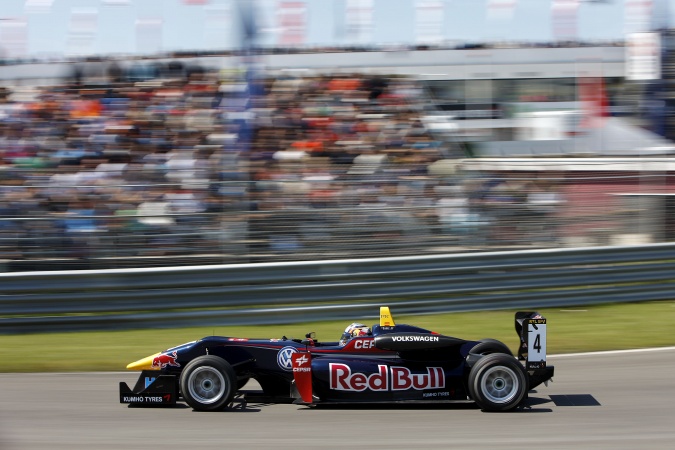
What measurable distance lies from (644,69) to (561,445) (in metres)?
15.6

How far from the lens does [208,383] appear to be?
19.1 feet

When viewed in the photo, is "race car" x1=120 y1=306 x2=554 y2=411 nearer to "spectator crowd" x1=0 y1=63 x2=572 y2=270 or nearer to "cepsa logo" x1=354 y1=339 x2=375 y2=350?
"cepsa logo" x1=354 y1=339 x2=375 y2=350

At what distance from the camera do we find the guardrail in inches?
359

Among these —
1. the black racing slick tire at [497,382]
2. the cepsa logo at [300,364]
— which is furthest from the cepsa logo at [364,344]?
the black racing slick tire at [497,382]

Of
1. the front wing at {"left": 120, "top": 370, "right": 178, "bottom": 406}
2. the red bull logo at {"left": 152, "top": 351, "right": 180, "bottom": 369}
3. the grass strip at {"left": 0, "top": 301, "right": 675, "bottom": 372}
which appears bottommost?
the grass strip at {"left": 0, "top": 301, "right": 675, "bottom": 372}

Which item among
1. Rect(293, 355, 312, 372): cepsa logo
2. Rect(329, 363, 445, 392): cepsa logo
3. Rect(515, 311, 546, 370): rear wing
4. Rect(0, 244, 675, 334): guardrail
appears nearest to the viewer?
Rect(293, 355, 312, 372): cepsa logo

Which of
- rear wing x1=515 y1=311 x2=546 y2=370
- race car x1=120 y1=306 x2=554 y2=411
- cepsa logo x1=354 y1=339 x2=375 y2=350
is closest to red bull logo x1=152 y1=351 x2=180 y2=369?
race car x1=120 y1=306 x2=554 y2=411

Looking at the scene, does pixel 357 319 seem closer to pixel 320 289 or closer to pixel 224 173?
pixel 320 289

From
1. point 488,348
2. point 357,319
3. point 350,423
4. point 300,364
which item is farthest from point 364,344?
point 357,319

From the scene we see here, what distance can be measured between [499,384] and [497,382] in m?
0.03

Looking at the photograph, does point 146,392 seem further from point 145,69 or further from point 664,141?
point 664,141

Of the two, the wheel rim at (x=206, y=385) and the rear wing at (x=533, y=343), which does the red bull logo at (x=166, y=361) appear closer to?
the wheel rim at (x=206, y=385)

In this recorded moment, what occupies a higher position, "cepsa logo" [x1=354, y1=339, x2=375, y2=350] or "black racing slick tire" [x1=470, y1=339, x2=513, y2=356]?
"cepsa logo" [x1=354, y1=339, x2=375, y2=350]

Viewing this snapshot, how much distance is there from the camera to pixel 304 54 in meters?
18.7
